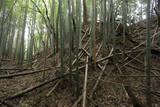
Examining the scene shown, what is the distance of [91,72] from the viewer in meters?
4.22

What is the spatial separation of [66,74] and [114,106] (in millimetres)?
1199

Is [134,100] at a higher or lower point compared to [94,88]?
lower

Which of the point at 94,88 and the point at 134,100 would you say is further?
the point at 94,88

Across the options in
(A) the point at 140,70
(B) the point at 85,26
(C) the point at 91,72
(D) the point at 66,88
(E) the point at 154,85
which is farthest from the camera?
(B) the point at 85,26

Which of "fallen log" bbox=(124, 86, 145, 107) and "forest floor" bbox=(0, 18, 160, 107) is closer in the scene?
"fallen log" bbox=(124, 86, 145, 107)

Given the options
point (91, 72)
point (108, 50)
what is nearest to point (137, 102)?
point (91, 72)

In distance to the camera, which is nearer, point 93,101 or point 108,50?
point 93,101

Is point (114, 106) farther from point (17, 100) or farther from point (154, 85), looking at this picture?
point (17, 100)

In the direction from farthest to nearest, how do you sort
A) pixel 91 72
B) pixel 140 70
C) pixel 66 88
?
pixel 140 70, pixel 91 72, pixel 66 88

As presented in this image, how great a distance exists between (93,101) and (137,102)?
84 centimetres

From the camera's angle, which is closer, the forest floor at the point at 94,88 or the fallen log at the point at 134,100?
the fallen log at the point at 134,100

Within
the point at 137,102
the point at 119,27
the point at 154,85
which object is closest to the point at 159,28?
the point at 119,27

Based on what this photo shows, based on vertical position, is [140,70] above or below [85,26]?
below

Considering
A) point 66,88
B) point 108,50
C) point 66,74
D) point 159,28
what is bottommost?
point 66,88
